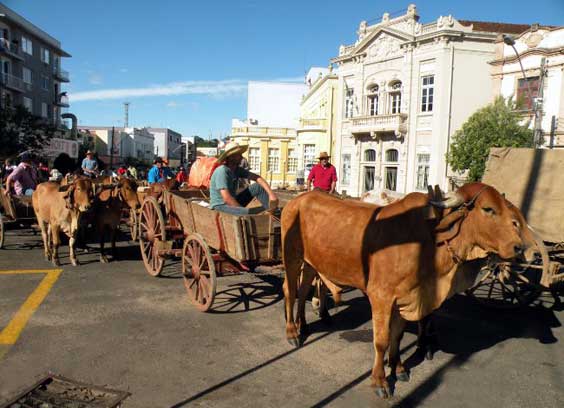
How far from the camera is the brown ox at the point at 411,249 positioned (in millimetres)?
3727

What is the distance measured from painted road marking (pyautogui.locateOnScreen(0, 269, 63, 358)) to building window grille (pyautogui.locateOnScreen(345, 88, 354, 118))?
89.9 feet

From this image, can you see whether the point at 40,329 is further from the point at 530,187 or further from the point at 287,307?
the point at 530,187

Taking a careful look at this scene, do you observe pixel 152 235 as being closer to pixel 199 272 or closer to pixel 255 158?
pixel 199 272

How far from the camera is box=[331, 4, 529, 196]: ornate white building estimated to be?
1057 inches

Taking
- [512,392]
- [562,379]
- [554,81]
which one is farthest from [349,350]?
[554,81]

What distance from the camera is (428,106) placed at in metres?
28.1

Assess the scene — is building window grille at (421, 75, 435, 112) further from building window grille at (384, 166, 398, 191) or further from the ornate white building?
building window grille at (384, 166, 398, 191)

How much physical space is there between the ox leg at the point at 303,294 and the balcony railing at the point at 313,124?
32491mm

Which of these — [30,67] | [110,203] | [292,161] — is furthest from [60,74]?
[110,203]

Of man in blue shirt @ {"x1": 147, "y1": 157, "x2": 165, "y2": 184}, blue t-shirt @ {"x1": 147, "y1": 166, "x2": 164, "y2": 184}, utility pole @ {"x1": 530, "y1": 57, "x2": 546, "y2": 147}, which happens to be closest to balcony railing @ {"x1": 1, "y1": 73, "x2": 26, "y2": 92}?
man in blue shirt @ {"x1": 147, "y1": 157, "x2": 165, "y2": 184}

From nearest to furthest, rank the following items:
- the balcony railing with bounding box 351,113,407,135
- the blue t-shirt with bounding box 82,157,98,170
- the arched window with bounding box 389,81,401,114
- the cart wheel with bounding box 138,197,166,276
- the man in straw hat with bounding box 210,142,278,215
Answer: the man in straw hat with bounding box 210,142,278,215 → the cart wheel with bounding box 138,197,166,276 → the blue t-shirt with bounding box 82,157,98,170 → the balcony railing with bounding box 351,113,407,135 → the arched window with bounding box 389,81,401,114

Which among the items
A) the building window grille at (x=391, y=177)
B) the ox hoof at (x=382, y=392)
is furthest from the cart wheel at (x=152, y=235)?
the building window grille at (x=391, y=177)

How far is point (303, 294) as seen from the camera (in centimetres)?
545

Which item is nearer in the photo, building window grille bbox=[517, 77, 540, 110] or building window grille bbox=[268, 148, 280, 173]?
building window grille bbox=[517, 77, 540, 110]
